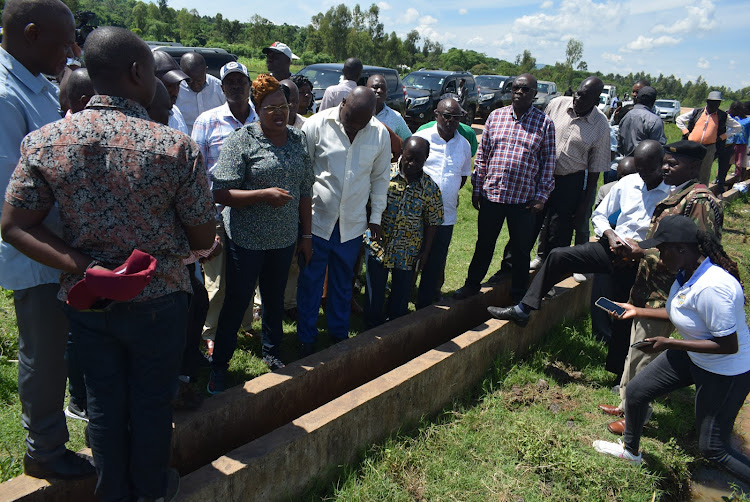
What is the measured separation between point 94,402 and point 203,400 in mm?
873

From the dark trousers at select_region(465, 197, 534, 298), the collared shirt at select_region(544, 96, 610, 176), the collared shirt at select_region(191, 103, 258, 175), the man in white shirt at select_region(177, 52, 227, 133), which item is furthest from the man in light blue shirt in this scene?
the collared shirt at select_region(544, 96, 610, 176)

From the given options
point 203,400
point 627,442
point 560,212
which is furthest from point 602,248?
point 203,400

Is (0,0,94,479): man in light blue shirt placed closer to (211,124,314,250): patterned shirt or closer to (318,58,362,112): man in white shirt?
(211,124,314,250): patterned shirt

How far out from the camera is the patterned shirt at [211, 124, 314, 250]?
113 inches

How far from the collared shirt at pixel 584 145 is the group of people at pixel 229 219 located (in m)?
0.02

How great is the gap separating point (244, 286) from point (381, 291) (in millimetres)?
1222

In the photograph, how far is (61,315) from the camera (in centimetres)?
210

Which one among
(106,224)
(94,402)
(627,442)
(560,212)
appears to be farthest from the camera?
(560,212)

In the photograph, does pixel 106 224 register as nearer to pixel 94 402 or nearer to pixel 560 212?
pixel 94 402

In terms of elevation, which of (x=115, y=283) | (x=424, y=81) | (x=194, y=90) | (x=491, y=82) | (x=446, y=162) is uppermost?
(x=491, y=82)

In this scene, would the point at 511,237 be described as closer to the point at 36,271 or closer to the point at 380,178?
the point at 380,178

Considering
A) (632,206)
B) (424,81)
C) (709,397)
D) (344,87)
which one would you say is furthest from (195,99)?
(424,81)

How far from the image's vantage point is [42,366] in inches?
81.9

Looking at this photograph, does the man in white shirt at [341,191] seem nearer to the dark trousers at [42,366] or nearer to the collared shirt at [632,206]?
the dark trousers at [42,366]
